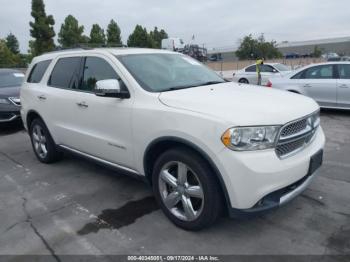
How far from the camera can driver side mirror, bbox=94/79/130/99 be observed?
362 cm

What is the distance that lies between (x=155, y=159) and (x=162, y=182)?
10.7 inches

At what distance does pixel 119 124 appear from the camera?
3.83 meters

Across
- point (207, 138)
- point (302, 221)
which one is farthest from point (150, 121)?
point (302, 221)

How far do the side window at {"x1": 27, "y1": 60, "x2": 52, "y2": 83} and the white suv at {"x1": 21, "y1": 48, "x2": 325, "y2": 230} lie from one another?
34.5 inches

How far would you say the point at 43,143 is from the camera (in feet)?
18.7

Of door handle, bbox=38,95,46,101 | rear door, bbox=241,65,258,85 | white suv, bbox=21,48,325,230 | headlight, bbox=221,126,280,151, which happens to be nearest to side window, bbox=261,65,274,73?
rear door, bbox=241,65,258,85

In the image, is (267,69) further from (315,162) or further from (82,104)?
(315,162)

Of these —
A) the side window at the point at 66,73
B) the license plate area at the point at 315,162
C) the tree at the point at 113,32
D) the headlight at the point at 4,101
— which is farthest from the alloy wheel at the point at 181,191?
the tree at the point at 113,32

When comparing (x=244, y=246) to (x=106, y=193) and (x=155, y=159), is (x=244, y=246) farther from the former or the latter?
(x=106, y=193)

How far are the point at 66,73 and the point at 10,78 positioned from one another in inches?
243

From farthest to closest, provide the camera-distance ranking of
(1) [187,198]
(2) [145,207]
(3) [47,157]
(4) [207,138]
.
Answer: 1. (3) [47,157]
2. (2) [145,207]
3. (1) [187,198]
4. (4) [207,138]

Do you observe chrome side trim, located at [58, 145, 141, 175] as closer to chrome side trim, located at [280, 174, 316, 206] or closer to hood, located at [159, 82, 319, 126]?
hood, located at [159, 82, 319, 126]

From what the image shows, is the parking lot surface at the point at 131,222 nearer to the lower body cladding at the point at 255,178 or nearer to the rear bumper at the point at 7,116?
the lower body cladding at the point at 255,178

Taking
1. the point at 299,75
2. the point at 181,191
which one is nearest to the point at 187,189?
the point at 181,191
